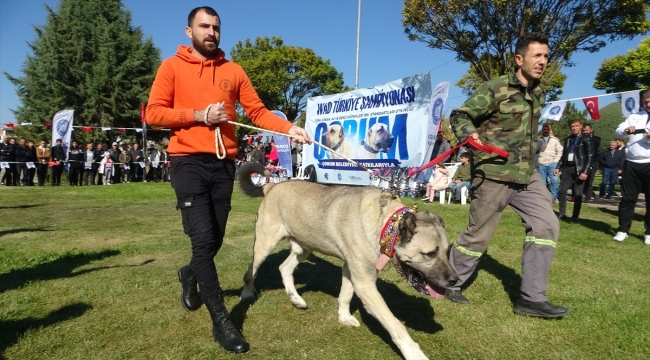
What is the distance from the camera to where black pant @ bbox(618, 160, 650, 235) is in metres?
7.21

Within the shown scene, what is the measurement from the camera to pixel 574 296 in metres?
4.45

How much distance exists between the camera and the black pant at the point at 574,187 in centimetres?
969

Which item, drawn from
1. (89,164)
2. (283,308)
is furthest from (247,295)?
(89,164)

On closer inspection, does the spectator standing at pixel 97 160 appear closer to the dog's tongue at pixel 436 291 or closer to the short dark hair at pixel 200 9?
the short dark hair at pixel 200 9

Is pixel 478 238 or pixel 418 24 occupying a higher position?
pixel 418 24

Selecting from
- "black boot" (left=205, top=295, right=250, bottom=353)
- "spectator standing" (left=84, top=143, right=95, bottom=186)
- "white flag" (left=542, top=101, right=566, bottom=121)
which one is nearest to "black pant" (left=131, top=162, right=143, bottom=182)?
"spectator standing" (left=84, top=143, right=95, bottom=186)

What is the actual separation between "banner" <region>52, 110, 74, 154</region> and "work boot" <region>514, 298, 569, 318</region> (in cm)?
2217

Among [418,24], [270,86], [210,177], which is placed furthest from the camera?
[270,86]

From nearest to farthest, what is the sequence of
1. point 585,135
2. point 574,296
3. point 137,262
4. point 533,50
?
point 533,50
point 574,296
point 137,262
point 585,135

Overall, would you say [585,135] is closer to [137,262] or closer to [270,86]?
[137,262]

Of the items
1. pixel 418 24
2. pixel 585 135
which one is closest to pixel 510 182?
pixel 585 135

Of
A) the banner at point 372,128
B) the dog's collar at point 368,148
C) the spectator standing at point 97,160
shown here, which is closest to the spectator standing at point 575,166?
the banner at point 372,128

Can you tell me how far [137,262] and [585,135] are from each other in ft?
34.1

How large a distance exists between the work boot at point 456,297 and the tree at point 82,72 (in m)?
33.8
